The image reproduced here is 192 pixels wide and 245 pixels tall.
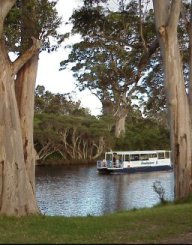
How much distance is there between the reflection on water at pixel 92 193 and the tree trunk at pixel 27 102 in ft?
26.9

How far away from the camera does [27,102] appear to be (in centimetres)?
1209

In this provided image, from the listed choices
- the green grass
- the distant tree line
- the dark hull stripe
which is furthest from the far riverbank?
the green grass

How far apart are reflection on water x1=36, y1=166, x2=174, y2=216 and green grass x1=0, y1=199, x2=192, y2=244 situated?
1027 centimetres

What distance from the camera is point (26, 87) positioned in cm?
1212

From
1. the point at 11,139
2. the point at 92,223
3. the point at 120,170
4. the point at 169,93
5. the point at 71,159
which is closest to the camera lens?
the point at 92,223

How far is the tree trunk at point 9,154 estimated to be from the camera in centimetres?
1038

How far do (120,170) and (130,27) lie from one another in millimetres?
28172

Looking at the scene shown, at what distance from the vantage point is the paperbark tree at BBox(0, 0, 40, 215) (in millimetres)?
10375

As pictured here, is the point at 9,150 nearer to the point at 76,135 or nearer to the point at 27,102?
the point at 27,102

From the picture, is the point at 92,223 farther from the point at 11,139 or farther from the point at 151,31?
the point at 151,31

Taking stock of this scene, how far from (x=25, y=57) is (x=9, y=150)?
7.05ft

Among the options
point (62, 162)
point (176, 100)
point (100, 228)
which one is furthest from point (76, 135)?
point (100, 228)

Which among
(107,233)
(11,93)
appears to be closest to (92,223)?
(107,233)

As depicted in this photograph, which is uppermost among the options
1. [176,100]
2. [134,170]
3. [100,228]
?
[176,100]
